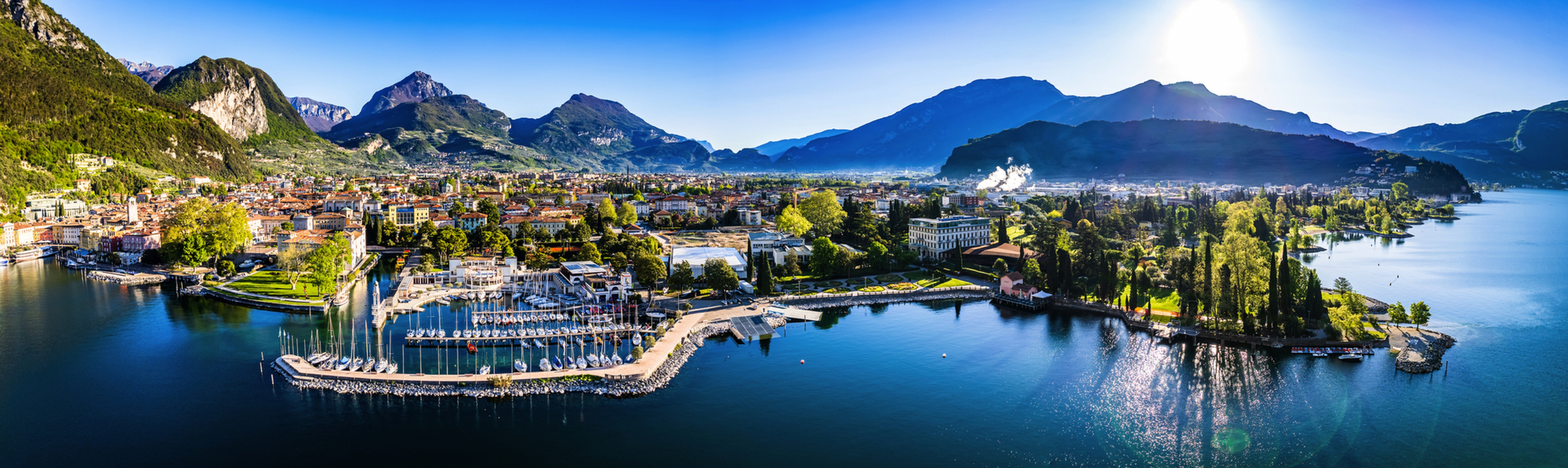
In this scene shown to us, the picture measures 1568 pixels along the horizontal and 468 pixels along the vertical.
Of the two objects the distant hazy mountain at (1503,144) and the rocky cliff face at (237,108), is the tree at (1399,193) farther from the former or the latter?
the rocky cliff face at (237,108)

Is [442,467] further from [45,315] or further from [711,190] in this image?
[711,190]

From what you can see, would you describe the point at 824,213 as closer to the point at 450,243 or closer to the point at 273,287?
the point at 450,243

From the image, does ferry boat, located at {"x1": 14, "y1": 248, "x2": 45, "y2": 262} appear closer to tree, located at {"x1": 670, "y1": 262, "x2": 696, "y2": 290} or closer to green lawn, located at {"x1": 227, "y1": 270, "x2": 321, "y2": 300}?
green lawn, located at {"x1": 227, "y1": 270, "x2": 321, "y2": 300}

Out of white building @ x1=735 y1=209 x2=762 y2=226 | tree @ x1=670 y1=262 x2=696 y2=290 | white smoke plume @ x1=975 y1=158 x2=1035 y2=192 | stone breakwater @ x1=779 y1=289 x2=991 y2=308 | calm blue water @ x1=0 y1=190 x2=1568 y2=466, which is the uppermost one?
white smoke plume @ x1=975 y1=158 x2=1035 y2=192

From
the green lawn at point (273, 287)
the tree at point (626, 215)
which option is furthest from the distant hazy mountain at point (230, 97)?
the green lawn at point (273, 287)

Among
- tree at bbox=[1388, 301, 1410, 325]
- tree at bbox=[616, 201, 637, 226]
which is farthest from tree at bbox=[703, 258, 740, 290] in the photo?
tree at bbox=[616, 201, 637, 226]

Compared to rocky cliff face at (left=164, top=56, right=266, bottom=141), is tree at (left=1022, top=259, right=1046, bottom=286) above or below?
below
